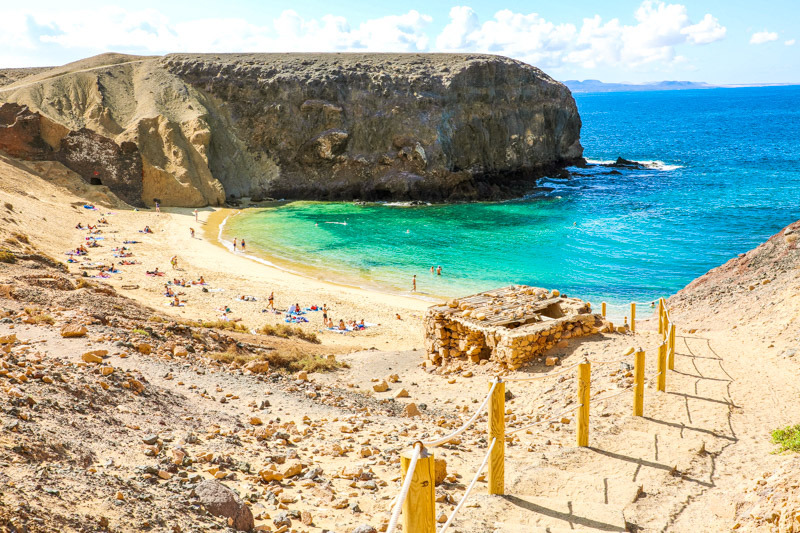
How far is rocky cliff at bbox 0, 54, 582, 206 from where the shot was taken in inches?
2253

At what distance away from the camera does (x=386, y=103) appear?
2327 inches

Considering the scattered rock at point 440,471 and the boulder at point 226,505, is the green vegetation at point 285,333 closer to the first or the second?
the scattered rock at point 440,471

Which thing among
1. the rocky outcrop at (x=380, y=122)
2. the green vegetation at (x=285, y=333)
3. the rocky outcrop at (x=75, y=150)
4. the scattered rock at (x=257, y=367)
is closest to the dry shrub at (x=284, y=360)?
the scattered rock at (x=257, y=367)

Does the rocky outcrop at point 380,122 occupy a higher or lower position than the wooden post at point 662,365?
higher

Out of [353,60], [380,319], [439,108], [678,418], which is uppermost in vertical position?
[353,60]

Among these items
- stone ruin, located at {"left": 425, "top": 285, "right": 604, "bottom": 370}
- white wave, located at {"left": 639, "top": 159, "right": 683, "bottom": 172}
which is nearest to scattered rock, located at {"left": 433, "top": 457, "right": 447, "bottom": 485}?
stone ruin, located at {"left": 425, "top": 285, "right": 604, "bottom": 370}

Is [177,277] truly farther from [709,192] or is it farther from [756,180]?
[756,180]

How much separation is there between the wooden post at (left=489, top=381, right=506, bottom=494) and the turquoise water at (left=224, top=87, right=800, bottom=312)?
24.7 m

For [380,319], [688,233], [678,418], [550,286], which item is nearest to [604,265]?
[550,286]

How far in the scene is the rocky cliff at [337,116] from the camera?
57219 mm

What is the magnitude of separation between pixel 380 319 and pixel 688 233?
28.3 metres

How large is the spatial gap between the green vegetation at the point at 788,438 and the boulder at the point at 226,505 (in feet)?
21.2

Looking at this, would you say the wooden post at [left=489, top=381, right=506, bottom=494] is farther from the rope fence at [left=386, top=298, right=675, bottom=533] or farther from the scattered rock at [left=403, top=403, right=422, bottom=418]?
the scattered rock at [left=403, top=403, right=422, bottom=418]

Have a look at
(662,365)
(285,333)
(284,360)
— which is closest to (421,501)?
(662,365)
